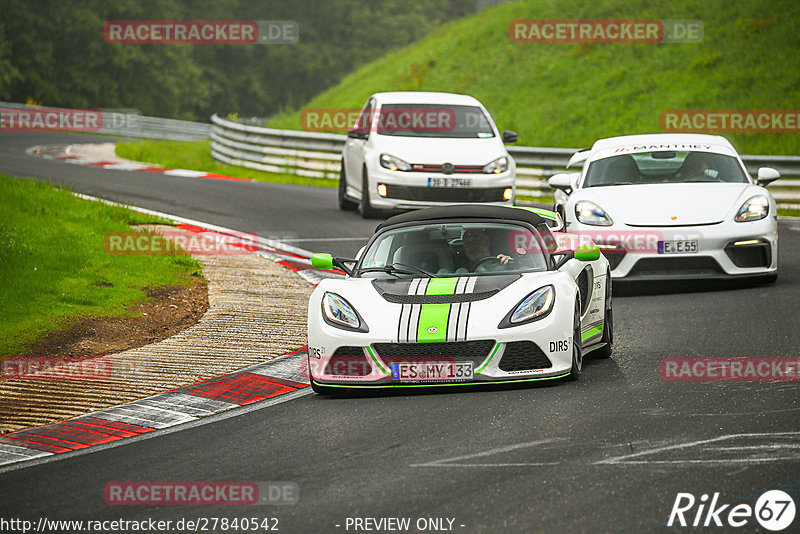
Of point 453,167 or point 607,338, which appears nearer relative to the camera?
point 607,338

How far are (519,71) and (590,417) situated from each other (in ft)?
85.2

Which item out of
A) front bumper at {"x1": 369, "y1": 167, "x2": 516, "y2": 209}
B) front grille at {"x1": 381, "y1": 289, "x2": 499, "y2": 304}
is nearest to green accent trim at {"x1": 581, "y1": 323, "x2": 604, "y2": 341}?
front grille at {"x1": 381, "y1": 289, "x2": 499, "y2": 304}

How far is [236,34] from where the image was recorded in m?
66.6

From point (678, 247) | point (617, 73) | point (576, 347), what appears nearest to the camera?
point (576, 347)

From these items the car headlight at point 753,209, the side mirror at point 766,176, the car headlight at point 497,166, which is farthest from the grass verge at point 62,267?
the side mirror at point 766,176

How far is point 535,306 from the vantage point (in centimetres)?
809

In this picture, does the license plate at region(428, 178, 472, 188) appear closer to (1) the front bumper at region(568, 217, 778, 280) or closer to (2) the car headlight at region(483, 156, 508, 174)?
(2) the car headlight at region(483, 156, 508, 174)

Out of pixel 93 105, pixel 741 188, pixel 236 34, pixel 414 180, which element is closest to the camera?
pixel 741 188

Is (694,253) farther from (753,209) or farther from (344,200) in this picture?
(344,200)

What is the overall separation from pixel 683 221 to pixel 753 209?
86cm

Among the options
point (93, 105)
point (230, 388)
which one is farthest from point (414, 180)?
point (93, 105)

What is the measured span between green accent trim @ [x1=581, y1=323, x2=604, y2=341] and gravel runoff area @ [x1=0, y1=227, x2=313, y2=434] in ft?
7.93

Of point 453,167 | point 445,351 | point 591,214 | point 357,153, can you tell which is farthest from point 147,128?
point 445,351

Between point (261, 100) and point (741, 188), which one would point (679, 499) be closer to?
point (741, 188)
